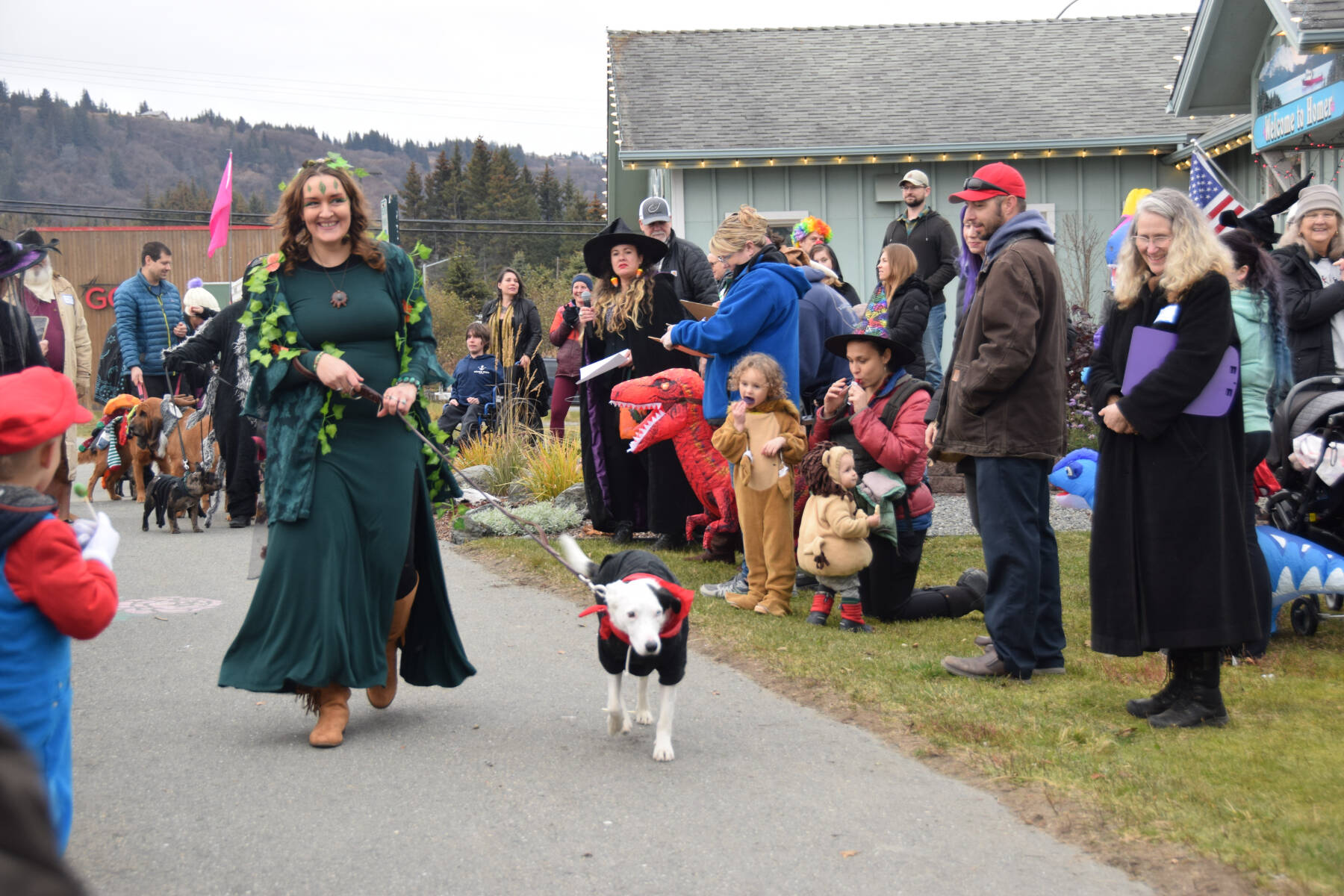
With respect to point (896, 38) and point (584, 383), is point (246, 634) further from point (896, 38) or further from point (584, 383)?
point (896, 38)

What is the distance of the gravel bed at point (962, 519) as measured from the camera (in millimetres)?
10766

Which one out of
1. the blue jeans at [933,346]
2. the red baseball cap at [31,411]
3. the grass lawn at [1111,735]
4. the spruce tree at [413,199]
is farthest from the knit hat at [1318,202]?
the spruce tree at [413,199]

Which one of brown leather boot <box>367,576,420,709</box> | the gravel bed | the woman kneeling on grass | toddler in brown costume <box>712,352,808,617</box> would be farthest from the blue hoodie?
the gravel bed

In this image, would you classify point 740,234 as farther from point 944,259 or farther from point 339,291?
point 944,259

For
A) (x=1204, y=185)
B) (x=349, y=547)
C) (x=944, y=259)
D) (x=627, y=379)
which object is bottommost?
(x=349, y=547)

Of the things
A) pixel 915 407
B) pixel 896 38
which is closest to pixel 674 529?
pixel 915 407

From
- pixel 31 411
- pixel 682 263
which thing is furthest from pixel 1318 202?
pixel 31 411

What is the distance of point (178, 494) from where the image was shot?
11883 mm

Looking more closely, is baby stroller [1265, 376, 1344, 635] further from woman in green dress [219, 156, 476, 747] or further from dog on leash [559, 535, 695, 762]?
woman in green dress [219, 156, 476, 747]

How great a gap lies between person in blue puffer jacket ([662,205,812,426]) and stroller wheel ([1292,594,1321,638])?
3.12 metres

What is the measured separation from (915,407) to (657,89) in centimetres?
1270

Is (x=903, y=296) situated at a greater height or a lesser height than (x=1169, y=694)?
greater

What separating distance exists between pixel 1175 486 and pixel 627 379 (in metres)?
5.72

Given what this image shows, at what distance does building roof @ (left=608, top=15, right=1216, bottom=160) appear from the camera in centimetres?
1695
